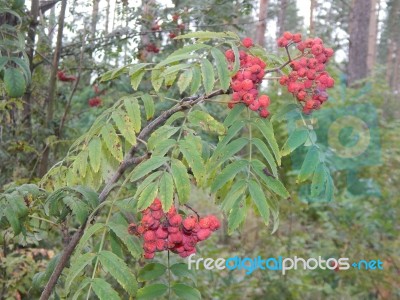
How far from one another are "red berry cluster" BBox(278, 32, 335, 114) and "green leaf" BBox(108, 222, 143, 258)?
74 cm

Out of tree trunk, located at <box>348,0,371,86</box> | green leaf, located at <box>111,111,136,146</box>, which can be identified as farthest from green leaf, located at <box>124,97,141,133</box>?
tree trunk, located at <box>348,0,371,86</box>

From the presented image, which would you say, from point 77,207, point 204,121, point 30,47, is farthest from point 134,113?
point 30,47

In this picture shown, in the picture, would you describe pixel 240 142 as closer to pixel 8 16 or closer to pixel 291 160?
pixel 8 16

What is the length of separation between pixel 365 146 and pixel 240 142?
15.3ft

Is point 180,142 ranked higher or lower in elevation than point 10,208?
higher

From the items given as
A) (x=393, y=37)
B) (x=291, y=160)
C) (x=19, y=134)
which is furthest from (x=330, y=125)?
(x=393, y=37)

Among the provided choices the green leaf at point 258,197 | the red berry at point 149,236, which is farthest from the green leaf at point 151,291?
the green leaf at point 258,197

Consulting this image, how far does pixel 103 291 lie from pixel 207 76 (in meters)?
0.71

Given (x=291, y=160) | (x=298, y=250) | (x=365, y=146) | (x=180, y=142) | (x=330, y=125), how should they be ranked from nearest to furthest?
(x=180, y=142) < (x=298, y=250) < (x=365, y=146) < (x=330, y=125) < (x=291, y=160)

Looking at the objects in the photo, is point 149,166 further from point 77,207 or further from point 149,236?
point 77,207

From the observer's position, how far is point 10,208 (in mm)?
1646

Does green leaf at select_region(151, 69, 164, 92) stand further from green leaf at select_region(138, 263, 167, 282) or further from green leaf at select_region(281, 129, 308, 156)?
green leaf at select_region(138, 263, 167, 282)

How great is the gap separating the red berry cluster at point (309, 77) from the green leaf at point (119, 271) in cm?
82

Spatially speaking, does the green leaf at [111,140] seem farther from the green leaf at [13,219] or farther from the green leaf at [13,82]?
the green leaf at [13,82]
